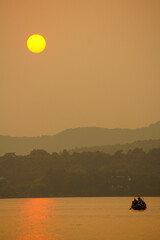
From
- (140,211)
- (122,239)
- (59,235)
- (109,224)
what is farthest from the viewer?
(140,211)

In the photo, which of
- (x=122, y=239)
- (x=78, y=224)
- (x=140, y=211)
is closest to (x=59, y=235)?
(x=122, y=239)

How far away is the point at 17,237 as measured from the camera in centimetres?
8812

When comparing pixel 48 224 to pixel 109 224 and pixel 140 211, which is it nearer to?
pixel 109 224

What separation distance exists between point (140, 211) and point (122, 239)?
6876 cm

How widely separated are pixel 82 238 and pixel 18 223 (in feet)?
110

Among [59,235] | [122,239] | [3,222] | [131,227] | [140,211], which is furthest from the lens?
[140,211]

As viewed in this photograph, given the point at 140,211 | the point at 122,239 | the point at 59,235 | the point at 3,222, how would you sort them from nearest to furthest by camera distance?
the point at 122,239 → the point at 59,235 → the point at 3,222 → the point at 140,211

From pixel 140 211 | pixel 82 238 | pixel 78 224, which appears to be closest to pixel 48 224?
pixel 78 224

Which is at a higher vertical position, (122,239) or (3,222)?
(3,222)

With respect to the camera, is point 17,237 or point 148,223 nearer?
point 17,237

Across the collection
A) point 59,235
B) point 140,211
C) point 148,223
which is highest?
point 140,211

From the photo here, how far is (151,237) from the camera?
85.3m

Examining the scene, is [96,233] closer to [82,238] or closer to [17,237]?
[82,238]

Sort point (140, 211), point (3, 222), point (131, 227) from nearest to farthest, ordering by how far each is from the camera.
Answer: point (131, 227) < point (3, 222) < point (140, 211)
